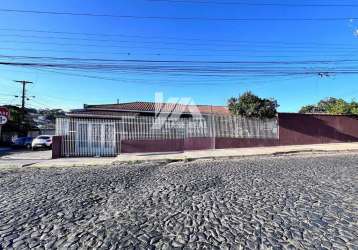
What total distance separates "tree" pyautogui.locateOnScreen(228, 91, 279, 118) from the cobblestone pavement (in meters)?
12.5

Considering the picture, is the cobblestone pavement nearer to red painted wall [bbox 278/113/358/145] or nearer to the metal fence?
the metal fence

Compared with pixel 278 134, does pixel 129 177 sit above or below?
below

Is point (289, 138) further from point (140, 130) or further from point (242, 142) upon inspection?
point (140, 130)

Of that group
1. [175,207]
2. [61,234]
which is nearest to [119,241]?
[61,234]

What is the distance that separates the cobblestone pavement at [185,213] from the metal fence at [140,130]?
1023 centimetres

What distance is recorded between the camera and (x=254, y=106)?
21.5 metres

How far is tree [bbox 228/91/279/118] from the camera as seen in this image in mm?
21547

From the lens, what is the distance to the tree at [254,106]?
21.5 m

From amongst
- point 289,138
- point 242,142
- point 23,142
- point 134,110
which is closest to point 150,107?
point 134,110

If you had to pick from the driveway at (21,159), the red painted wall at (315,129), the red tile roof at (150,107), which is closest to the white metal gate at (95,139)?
the driveway at (21,159)

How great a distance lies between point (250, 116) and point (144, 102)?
1286 cm

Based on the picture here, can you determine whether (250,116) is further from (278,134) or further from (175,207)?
(175,207)

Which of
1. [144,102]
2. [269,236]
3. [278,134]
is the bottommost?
[269,236]

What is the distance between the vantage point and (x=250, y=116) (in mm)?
21781
